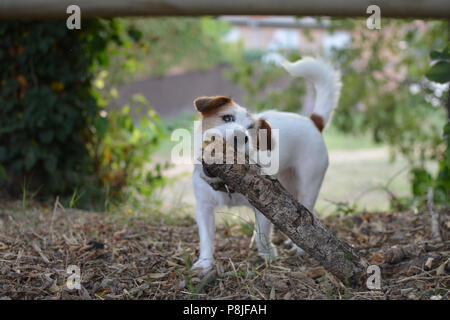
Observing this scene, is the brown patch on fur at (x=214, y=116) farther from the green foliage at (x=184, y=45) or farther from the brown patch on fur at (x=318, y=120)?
the green foliage at (x=184, y=45)

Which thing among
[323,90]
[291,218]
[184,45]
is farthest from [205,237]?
[184,45]

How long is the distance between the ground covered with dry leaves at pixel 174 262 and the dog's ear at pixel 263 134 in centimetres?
55

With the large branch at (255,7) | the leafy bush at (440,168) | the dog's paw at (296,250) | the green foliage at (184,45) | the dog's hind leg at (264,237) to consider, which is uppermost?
the green foliage at (184,45)

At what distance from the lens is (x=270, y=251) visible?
7.55ft

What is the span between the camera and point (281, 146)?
242cm

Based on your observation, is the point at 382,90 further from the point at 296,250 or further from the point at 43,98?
the point at 43,98

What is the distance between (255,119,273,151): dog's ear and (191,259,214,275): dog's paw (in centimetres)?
57

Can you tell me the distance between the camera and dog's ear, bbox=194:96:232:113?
6.53 ft

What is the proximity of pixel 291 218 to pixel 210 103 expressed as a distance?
1.96ft

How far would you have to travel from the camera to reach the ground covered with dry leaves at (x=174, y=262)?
1881mm

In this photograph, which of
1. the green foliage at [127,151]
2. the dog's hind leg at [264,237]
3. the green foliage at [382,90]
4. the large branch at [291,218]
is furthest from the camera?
the green foliage at [382,90]
